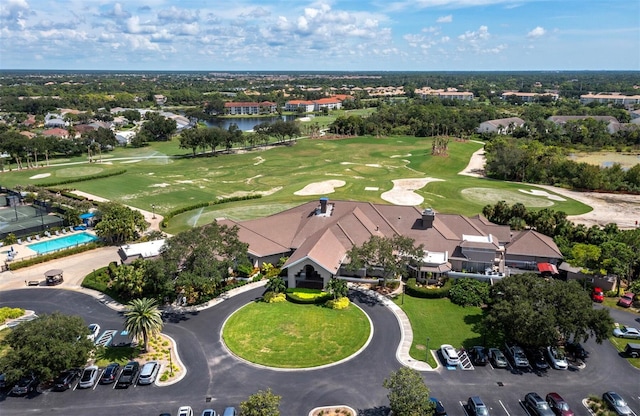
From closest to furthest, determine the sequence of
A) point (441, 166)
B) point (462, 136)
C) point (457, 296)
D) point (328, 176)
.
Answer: point (457, 296) < point (328, 176) < point (441, 166) < point (462, 136)

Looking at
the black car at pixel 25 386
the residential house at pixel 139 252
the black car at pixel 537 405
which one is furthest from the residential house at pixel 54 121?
the black car at pixel 537 405

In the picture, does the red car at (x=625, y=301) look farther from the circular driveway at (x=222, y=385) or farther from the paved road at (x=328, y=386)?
the circular driveway at (x=222, y=385)

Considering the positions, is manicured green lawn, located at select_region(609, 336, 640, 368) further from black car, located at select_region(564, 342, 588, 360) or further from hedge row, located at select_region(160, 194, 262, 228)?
hedge row, located at select_region(160, 194, 262, 228)

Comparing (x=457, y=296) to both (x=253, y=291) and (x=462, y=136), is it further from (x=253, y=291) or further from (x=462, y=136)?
(x=462, y=136)

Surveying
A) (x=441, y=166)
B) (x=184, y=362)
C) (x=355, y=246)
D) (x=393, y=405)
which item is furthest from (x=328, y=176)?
(x=393, y=405)

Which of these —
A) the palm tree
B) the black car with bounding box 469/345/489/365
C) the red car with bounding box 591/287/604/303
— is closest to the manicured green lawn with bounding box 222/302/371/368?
the palm tree

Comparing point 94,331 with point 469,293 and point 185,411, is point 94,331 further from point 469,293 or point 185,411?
point 469,293
